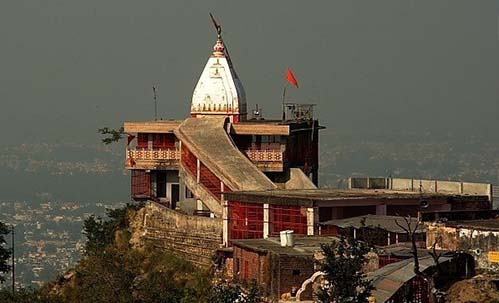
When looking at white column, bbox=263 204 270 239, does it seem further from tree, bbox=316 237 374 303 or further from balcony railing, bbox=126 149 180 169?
tree, bbox=316 237 374 303

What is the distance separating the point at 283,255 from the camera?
150 ft

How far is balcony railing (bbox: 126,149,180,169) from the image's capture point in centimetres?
6228

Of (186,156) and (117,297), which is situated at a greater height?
(186,156)

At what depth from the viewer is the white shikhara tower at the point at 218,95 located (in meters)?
63.7

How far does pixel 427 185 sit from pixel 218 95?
876 centimetres

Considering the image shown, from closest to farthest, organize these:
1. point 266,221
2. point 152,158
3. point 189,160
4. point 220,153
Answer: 1. point 266,221
2. point 220,153
3. point 189,160
4. point 152,158

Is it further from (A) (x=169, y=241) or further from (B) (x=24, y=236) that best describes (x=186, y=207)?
(B) (x=24, y=236)

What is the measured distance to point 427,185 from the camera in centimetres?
6153

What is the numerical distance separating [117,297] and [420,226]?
949 cm

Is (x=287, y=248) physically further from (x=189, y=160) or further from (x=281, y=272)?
(x=189, y=160)

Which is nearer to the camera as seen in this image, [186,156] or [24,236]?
[186,156]

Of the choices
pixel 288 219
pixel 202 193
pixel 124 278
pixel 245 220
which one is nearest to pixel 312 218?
pixel 288 219

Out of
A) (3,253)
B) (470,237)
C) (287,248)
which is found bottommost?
(3,253)

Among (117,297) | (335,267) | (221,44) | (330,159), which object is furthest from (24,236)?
(335,267)
